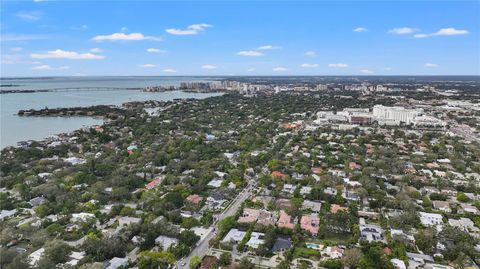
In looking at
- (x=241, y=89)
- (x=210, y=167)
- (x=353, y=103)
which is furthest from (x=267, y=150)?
(x=241, y=89)

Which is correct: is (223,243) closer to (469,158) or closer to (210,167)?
(210,167)

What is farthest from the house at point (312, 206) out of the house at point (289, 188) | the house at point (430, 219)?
the house at point (430, 219)

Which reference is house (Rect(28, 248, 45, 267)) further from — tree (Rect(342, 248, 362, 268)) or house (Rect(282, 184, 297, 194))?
house (Rect(282, 184, 297, 194))

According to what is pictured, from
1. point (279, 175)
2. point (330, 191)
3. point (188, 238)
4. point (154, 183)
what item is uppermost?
point (279, 175)

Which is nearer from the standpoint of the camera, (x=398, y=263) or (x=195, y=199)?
(x=398, y=263)

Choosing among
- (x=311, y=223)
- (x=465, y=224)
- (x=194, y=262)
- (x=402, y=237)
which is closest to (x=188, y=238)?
(x=194, y=262)

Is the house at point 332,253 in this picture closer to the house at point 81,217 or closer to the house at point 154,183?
the house at point 81,217

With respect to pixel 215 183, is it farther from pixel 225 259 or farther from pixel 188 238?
pixel 225 259
